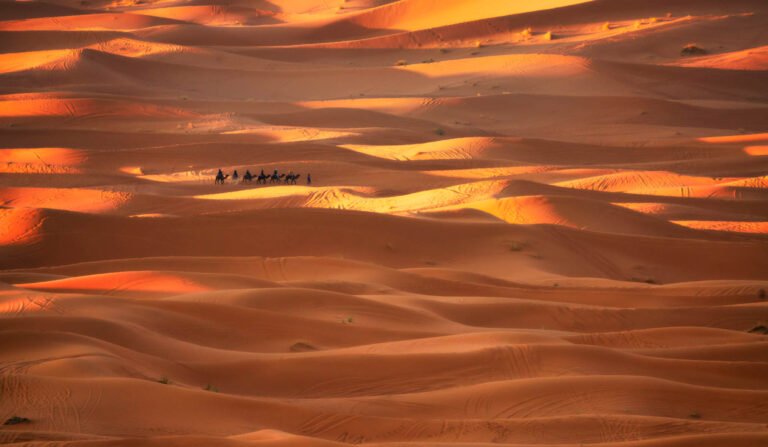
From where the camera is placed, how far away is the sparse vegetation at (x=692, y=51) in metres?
35.8

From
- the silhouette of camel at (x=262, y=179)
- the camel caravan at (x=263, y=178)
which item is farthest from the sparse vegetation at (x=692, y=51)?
the silhouette of camel at (x=262, y=179)

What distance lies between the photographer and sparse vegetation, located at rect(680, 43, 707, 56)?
35781mm

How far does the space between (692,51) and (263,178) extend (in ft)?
69.3

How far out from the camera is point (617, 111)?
96.8 feet

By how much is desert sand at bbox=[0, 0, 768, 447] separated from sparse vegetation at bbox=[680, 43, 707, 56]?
0.21 ft

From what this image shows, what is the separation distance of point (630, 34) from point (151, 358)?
32.7m

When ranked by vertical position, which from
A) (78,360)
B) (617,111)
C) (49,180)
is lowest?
(617,111)

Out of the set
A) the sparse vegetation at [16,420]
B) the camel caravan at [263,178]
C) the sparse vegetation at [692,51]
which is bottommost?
the sparse vegetation at [692,51]

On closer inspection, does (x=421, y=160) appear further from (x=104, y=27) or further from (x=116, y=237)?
(x=104, y=27)

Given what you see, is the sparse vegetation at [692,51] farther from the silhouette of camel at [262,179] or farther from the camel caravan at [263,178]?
the silhouette of camel at [262,179]

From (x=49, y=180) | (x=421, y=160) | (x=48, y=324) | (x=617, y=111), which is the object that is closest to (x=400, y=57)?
(x=617, y=111)

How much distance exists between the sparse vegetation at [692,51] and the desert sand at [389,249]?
0.06 meters

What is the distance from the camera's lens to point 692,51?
35875 millimetres

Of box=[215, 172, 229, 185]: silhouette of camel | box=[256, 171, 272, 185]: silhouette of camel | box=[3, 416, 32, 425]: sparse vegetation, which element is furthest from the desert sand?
box=[256, 171, 272, 185]: silhouette of camel
